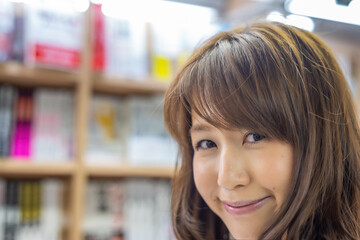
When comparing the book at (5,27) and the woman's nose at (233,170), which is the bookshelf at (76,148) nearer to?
the book at (5,27)

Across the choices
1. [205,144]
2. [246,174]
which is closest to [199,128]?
[205,144]

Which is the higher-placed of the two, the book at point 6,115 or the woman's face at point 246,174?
the book at point 6,115

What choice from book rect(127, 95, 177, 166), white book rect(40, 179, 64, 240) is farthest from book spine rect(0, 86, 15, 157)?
book rect(127, 95, 177, 166)

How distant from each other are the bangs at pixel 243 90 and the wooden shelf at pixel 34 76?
1228mm

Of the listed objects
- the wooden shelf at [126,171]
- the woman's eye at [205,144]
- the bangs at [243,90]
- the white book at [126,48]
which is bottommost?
the wooden shelf at [126,171]

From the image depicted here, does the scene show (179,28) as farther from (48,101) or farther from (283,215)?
(283,215)

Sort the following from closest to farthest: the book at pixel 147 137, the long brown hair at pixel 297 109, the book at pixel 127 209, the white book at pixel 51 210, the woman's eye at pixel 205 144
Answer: the long brown hair at pixel 297 109, the woman's eye at pixel 205 144, the white book at pixel 51 210, the book at pixel 127 209, the book at pixel 147 137

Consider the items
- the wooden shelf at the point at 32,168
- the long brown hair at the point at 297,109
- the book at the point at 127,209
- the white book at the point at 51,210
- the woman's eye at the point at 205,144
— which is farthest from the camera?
the book at the point at 127,209

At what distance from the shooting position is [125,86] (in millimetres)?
2158

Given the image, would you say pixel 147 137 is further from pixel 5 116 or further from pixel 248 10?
pixel 248 10

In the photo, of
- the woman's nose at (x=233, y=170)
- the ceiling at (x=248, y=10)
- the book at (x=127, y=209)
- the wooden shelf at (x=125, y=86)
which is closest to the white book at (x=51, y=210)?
the book at (x=127, y=209)

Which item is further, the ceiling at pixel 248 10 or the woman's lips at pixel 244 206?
the ceiling at pixel 248 10

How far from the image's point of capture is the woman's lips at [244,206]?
2.64 ft

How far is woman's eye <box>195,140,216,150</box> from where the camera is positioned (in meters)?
0.88
